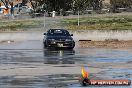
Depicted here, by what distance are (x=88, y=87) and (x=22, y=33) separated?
30480mm

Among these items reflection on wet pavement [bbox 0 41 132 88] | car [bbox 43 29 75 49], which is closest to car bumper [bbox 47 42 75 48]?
car [bbox 43 29 75 49]

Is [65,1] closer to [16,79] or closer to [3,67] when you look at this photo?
[3,67]

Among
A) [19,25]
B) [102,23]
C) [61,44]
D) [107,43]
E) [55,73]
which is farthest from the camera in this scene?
[102,23]

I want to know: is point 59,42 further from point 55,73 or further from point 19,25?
point 55,73

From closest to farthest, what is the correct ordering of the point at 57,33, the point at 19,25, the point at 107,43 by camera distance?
the point at 57,33
the point at 107,43
the point at 19,25

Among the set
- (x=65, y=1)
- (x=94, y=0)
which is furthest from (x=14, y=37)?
(x=94, y=0)

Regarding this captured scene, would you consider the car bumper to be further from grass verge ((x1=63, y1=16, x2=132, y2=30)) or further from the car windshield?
grass verge ((x1=63, y1=16, x2=132, y2=30))

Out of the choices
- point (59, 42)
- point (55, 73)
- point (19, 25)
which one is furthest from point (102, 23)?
point (55, 73)

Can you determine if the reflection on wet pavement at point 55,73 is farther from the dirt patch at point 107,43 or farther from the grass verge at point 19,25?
the grass verge at point 19,25

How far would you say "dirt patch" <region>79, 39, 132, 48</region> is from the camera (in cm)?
3819

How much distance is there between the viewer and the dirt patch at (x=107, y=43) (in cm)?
3819

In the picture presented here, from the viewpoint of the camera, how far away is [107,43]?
40.0 m

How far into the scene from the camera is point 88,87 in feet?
50.2

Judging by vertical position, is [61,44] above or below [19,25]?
above
